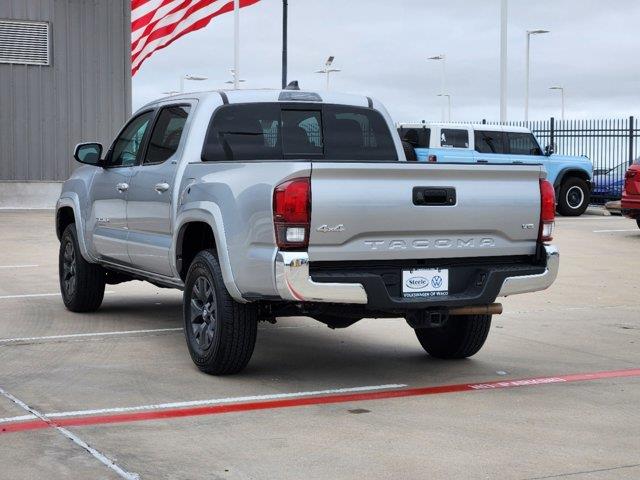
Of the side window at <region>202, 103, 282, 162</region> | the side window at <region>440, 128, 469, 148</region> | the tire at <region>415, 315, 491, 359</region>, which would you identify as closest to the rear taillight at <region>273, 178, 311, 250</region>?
the side window at <region>202, 103, 282, 162</region>

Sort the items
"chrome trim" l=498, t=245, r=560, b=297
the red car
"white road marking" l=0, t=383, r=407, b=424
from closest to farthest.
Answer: "white road marking" l=0, t=383, r=407, b=424 → "chrome trim" l=498, t=245, r=560, b=297 → the red car

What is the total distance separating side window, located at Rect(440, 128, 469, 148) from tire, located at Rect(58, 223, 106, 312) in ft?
54.5

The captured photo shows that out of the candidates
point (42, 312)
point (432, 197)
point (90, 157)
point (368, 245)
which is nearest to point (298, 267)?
point (368, 245)

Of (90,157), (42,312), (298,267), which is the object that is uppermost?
(90,157)

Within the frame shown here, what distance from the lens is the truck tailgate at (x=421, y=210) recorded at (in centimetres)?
691

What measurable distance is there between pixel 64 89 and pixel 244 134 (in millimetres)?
21058

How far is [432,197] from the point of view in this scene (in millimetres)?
7246

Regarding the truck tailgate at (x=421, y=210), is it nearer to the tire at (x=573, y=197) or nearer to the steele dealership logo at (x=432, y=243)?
the steele dealership logo at (x=432, y=243)

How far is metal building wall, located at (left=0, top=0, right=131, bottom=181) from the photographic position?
92.6 ft

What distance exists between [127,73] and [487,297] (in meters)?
23.2

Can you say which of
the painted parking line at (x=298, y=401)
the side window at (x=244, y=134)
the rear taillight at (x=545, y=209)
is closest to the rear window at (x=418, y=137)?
the side window at (x=244, y=134)

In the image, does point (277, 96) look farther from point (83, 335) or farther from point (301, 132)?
point (83, 335)

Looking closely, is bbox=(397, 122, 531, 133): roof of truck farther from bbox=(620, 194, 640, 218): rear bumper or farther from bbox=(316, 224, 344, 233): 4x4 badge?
bbox=(316, 224, 344, 233): 4x4 badge

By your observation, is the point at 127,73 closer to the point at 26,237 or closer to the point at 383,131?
the point at 26,237
